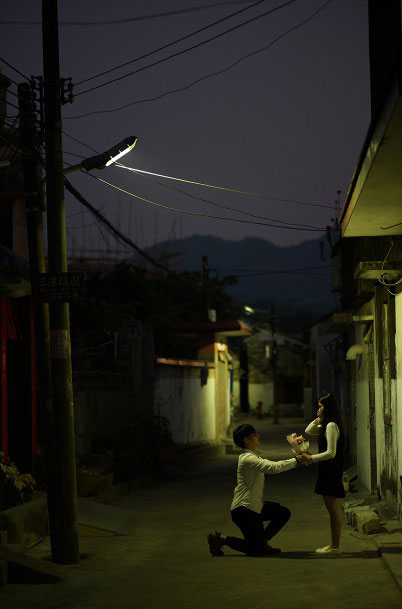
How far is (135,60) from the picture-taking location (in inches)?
571

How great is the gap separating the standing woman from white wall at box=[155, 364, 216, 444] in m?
13.0

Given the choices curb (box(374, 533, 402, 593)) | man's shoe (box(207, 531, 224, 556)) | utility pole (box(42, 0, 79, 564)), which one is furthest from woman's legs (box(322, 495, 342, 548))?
utility pole (box(42, 0, 79, 564))

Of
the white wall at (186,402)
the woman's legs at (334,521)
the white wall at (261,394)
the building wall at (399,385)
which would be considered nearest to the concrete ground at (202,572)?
the woman's legs at (334,521)

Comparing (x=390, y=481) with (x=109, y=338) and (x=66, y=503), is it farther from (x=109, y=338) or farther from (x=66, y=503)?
(x=109, y=338)

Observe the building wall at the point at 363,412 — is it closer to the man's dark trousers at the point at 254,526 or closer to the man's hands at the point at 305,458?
the man's dark trousers at the point at 254,526

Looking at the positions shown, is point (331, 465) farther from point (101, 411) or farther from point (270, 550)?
point (101, 411)

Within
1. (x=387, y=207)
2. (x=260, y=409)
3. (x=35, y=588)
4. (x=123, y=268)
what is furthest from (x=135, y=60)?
(x=260, y=409)

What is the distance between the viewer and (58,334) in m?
10.5

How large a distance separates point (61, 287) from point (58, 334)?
0.56m

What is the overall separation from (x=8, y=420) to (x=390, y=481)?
20.2ft

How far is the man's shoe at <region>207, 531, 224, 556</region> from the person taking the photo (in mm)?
10266

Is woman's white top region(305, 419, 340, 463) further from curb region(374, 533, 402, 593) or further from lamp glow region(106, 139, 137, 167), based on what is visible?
lamp glow region(106, 139, 137, 167)

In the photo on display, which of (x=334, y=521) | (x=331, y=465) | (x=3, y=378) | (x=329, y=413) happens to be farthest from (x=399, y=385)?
(x=3, y=378)

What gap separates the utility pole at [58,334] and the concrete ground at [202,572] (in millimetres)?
519
